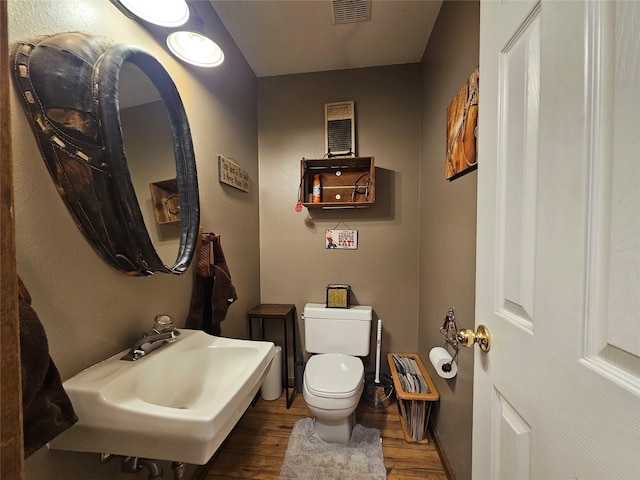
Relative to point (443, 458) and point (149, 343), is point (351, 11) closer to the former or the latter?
point (149, 343)

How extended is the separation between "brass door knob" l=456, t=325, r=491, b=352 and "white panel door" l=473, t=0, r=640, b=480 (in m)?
0.03

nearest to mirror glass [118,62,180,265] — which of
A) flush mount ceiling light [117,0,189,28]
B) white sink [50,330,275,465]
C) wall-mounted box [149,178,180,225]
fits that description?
wall-mounted box [149,178,180,225]

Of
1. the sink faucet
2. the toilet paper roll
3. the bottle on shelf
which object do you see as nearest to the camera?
the sink faucet

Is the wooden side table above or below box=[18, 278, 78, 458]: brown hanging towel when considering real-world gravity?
below

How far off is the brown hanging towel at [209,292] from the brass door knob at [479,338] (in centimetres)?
106

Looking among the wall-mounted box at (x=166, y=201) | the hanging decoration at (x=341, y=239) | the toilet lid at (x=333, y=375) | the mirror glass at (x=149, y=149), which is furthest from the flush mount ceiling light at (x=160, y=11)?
the toilet lid at (x=333, y=375)

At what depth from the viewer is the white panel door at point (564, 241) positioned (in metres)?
0.30

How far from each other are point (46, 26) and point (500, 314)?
55.1 inches

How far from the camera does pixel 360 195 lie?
1880 mm

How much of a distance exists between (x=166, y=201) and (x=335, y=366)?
4.59ft

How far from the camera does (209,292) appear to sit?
1.25 m

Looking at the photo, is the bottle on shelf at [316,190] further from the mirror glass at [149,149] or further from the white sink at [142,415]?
the white sink at [142,415]

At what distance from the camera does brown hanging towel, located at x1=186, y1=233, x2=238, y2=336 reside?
119 centimetres

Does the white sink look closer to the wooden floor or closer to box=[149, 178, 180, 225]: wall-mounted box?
box=[149, 178, 180, 225]: wall-mounted box
